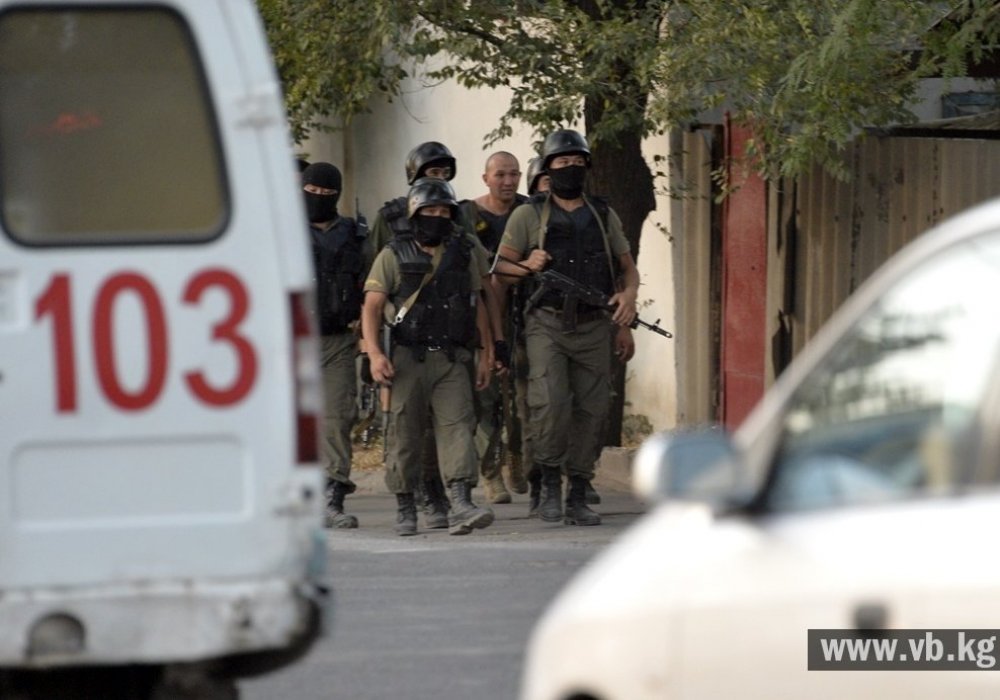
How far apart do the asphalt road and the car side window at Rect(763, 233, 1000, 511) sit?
3.01 metres

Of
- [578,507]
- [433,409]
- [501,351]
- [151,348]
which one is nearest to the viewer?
[151,348]

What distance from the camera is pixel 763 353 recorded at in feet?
47.5

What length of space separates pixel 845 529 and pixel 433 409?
781cm

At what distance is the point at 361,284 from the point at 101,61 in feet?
22.5

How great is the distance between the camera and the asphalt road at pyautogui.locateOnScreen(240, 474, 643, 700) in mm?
7434

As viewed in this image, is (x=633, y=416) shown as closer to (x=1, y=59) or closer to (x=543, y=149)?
(x=543, y=149)

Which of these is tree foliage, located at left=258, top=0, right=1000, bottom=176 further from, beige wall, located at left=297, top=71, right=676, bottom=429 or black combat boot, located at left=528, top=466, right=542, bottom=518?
black combat boot, located at left=528, top=466, right=542, bottom=518

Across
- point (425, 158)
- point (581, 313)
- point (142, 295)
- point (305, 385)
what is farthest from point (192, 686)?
point (425, 158)

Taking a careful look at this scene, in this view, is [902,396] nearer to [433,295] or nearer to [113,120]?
[113,120]

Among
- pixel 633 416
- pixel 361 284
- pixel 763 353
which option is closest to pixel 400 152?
pixel 633 416

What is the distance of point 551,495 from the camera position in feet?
38.9

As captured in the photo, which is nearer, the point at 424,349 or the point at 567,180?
the point at 424,349

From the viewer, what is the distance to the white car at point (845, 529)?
3.62 meters

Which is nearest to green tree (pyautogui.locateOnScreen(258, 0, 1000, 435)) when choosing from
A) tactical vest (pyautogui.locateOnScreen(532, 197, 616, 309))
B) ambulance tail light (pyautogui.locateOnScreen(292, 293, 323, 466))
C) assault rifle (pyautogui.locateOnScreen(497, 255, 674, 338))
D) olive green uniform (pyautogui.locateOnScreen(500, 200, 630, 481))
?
tactical vest (pyautogui.locateOnScreen(532, 197, 616, 309))
